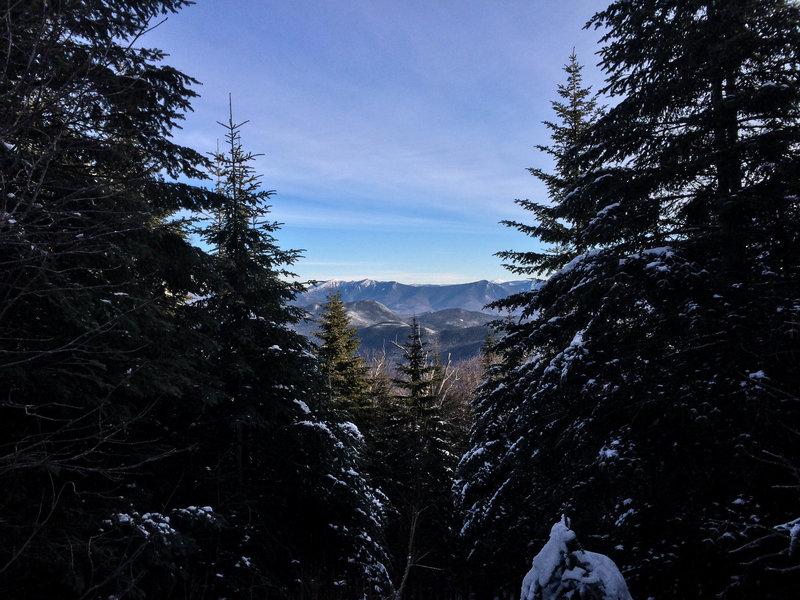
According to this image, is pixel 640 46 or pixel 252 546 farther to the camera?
pixel 252 546

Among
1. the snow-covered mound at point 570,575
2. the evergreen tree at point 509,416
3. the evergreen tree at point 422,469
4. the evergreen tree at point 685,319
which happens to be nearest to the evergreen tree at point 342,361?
the evergreen tree at point 422,469

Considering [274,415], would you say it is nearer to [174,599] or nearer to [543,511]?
[174,599]

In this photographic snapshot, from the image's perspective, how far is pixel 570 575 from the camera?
2.88 meters

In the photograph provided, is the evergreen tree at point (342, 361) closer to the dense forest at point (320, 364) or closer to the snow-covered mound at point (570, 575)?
the dense forest at point (320, 364)

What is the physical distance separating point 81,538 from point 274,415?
4756mm

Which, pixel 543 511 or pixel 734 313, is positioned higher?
pixel 734 313

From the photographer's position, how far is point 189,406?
26.5 feet

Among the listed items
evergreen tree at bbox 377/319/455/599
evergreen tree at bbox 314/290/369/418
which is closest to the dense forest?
evergreen tree at bbox 377/319/455/599

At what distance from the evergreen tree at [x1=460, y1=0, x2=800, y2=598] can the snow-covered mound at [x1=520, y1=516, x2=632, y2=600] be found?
2.82 metres

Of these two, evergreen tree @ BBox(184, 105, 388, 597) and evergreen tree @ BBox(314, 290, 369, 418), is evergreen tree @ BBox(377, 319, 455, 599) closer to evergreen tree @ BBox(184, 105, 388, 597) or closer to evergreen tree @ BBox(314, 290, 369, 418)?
evergreen tree @ BBox(314, 290, 369, 418)

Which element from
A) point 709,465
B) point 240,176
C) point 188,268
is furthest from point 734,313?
point 240,176

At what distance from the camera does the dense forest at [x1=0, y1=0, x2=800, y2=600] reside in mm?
4195

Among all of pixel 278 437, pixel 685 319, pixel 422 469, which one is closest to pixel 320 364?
pixel 278 437

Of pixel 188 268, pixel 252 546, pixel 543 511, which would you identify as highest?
pixel 188 268
